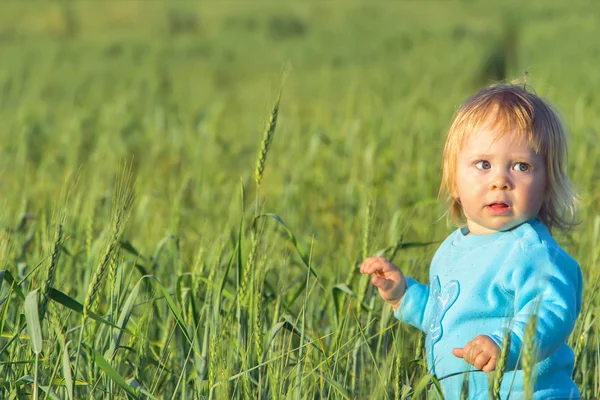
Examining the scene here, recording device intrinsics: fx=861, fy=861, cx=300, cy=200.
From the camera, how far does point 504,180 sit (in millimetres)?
1648

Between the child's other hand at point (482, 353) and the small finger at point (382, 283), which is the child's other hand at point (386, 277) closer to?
the small finger at point (382, 283)

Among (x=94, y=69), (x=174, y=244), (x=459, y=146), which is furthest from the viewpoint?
(x=94, y=69)

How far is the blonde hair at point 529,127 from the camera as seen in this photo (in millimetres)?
1671

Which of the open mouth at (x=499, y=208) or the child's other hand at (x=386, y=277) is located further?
the child's other hand at (x=386, y=277)

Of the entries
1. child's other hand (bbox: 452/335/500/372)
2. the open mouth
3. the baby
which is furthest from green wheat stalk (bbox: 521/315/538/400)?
the open mouth

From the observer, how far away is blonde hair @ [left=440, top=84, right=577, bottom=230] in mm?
1671

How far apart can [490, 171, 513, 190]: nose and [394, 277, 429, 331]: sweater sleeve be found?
35cm

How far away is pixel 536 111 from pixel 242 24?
31.0ft

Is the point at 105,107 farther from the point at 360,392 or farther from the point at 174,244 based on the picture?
the point at 360,392

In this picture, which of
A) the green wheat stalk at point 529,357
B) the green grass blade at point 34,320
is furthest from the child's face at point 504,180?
the green grass blade at point 34,320

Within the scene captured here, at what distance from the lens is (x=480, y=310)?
5.38 feet

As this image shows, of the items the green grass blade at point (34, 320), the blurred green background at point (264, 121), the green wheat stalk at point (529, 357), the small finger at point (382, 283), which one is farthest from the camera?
the blurred green background at point (264, 121)

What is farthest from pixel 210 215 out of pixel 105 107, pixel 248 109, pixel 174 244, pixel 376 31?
pixel 376 31

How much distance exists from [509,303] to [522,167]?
0.87ft
